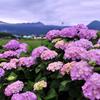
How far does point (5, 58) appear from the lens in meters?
4.51

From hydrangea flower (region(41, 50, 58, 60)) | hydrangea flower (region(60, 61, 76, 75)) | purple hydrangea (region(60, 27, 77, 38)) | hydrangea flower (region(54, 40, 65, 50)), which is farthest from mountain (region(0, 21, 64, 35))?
hydrangea flower (region(60, 61, 76, 75))

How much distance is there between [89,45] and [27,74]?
0.69 meters

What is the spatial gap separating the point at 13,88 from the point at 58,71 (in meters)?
0.43

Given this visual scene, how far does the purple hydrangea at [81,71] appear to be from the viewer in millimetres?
3064

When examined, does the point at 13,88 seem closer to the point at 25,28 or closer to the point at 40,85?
the point at 40,85

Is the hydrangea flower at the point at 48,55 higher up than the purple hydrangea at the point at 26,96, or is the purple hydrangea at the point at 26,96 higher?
the hydrangea flower at the point at 48,55

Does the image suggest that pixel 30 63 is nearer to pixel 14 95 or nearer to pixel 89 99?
pixel 14 95

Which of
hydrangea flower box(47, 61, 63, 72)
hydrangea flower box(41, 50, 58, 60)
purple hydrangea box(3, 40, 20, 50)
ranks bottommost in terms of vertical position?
purple hydrangea box(3, 40, 20, 50)

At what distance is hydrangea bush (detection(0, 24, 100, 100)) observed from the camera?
3.10 meters

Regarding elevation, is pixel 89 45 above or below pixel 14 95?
above

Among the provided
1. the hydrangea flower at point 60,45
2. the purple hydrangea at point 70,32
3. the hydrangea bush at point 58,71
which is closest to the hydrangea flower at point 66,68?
the hydrangea bush at point 58,71

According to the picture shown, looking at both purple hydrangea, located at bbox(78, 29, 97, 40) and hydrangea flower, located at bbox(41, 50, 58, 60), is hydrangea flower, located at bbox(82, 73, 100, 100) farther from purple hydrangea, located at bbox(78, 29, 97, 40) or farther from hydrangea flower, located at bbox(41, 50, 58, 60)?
purple hydrangea, located at bbox(78, 29, 97, 40)

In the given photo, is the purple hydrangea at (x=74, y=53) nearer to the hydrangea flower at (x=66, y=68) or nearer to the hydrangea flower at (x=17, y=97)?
the hydrangea flower at (x=66, y=68)

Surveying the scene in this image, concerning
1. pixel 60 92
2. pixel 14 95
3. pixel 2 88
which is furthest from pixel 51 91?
pixel 2 88
